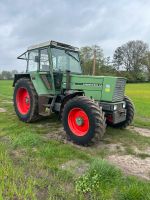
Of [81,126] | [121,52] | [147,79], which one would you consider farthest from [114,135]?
[121,52]

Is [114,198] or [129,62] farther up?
[129,62]

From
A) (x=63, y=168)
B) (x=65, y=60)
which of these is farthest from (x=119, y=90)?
(x=63, y=168)

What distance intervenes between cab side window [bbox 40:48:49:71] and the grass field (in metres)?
2.04

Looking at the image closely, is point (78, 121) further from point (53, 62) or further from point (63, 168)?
point (53, 62)

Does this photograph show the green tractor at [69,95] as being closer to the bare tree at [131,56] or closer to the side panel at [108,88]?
the side panel at [108,88]

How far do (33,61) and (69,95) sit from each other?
7.35 ft

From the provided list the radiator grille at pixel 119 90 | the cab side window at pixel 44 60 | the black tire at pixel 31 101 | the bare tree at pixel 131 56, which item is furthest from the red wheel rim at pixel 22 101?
the bare tree at pixel 131 56

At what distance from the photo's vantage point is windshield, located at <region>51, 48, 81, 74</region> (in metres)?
7.61

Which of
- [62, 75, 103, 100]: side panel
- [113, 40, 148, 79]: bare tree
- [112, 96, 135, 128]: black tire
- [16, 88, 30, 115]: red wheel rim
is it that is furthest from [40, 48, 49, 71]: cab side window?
[113, 40, 148, 79]: bare tree

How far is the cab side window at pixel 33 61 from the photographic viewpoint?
7970 mm

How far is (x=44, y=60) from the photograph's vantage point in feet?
25.4

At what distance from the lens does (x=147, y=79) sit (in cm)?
6431

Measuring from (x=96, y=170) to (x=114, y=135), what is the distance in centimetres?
281

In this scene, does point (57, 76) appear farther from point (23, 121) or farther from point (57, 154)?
point (57, 154)
